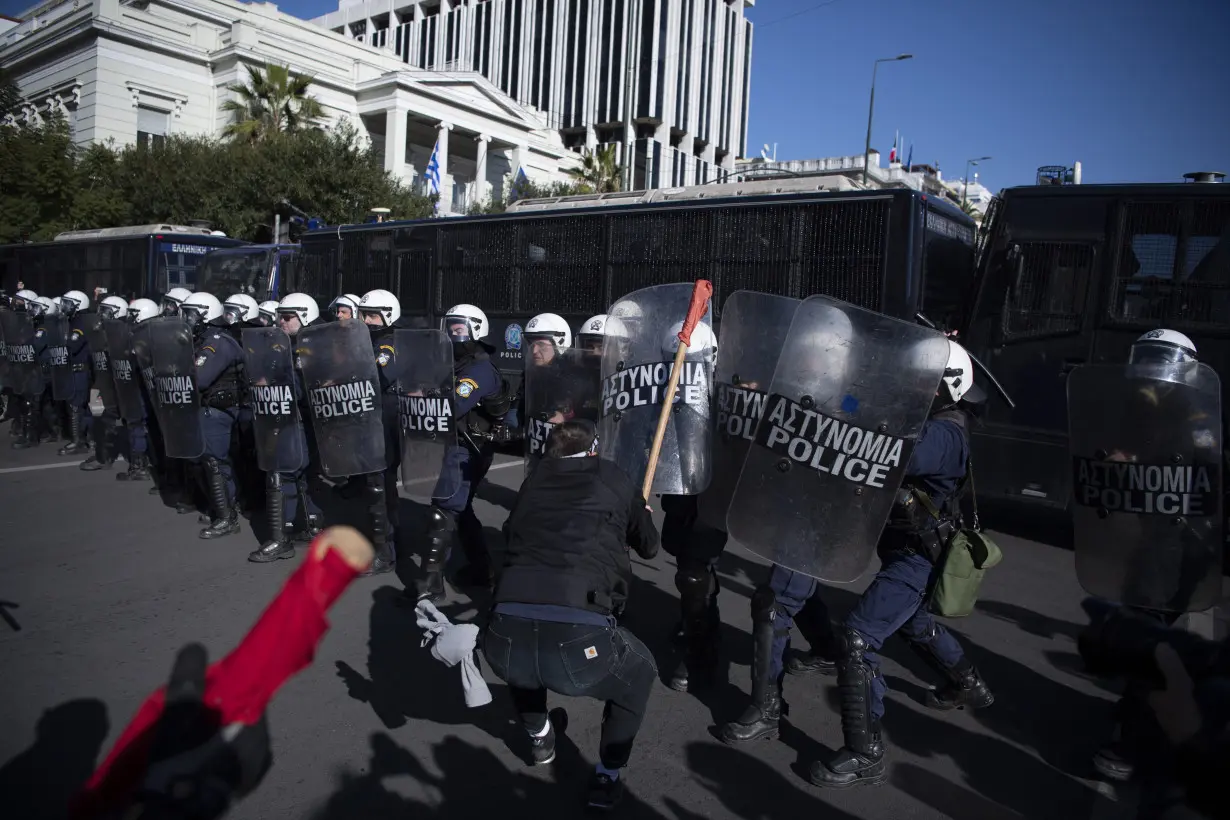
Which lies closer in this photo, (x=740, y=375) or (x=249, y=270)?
(x=740, y=375)

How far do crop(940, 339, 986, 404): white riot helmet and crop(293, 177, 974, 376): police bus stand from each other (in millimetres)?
4236

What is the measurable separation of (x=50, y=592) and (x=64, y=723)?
2010mm

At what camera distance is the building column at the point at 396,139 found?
3544 centimetres

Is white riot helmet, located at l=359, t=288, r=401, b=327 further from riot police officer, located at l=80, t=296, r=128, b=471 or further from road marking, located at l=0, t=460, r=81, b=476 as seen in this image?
road marking, located at l=0, t=460, r=81, b=476

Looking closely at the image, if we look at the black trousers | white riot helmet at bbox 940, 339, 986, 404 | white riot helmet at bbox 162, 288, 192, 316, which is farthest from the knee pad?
white riot helmet at bbox 162, 288, 192, 316

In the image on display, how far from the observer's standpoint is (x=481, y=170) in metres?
40.2

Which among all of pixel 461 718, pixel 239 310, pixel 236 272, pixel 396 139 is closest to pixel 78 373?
pixel 239 310

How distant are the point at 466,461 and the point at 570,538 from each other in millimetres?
2398

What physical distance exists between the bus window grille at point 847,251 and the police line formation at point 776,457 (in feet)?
12.8

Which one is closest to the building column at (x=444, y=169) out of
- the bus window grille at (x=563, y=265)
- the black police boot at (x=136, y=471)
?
the bus window grille at (x=563, y=265)

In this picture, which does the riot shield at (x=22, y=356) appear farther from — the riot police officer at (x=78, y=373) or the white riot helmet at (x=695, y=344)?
the white riot helmet at (x=695, y=344)

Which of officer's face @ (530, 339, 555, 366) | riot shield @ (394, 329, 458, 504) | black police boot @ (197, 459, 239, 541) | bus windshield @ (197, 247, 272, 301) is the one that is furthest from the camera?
bus windshield @ (197, 247, 272, 301)

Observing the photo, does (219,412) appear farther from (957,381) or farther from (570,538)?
(957,381)

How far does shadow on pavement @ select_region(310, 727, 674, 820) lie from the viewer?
2.96 m
